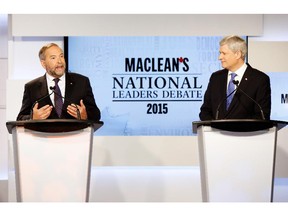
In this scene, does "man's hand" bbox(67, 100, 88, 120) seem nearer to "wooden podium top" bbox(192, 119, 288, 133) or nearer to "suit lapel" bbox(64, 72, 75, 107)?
"suit lapel" bbox(64, 72, 75, 107)

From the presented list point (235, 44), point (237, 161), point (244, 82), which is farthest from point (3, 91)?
point (237, 161)

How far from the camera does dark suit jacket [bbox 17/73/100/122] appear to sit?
14.5 ft

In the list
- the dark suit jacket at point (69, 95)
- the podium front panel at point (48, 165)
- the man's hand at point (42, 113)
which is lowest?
the podium front panel at point (48, 165)

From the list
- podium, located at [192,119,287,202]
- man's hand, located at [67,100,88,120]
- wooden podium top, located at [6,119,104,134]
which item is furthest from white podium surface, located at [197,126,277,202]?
man's hand, located at [67,100,88,120]

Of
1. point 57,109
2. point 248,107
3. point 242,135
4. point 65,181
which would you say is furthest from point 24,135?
point 248,107

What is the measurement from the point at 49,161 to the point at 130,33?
2531 millimetres

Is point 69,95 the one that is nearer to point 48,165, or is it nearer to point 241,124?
point 48,165

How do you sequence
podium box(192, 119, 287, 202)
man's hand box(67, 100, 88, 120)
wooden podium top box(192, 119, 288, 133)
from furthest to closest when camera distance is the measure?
1. man's hand box(67, 100, 88, 120)
2. podium box(192, 119, 287, 202)
3. wooden podium top box(192, 119, 288, 133)

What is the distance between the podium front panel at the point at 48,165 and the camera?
3.48 meters

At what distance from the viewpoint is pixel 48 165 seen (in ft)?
11.5

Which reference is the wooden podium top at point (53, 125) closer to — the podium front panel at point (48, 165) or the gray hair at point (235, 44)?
the podium front panel at point (48, 165)

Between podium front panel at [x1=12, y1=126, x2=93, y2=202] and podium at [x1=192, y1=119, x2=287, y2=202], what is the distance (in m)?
0.79

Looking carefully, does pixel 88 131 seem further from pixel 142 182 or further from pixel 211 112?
pixel 142 182

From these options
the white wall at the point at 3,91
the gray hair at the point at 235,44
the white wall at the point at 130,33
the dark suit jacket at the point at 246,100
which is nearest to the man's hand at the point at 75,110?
the dark suit jacket at the point at 246,100
